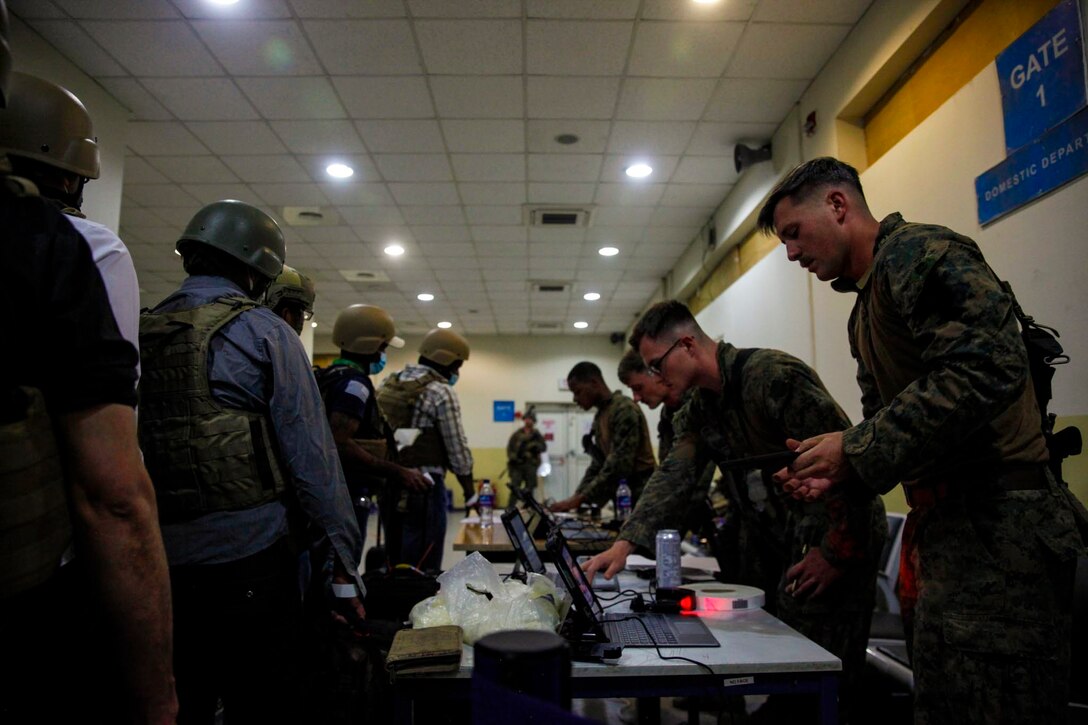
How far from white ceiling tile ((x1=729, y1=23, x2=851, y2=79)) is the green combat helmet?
2.82 metres

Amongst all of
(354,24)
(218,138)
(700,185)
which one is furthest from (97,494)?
(700,185)

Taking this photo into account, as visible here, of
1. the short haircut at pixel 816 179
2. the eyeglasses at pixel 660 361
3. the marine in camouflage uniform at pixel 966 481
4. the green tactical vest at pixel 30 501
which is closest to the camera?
the green tactical vest at pixel 30 501

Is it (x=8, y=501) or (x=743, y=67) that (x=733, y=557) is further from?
(x=743, y=67)

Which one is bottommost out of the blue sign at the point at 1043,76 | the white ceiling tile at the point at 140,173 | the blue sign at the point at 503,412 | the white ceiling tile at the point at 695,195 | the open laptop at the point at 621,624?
the open laptop at the point at 621,624

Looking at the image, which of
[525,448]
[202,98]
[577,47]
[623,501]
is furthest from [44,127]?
[525,448]

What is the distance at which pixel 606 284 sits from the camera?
28.2 feet

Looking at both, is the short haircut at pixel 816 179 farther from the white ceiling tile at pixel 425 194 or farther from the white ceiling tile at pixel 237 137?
the white ceiling tile at pixel 425 194

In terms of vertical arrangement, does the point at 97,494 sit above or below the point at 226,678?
above

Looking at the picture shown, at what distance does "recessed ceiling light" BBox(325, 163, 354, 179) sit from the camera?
4.99 m

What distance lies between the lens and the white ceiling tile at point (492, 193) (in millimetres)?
5402

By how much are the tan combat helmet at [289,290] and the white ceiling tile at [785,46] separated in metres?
2.59

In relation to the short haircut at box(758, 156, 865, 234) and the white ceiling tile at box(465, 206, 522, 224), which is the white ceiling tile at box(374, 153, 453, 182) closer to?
the white ceiling tile at box(465, 206, 522, 224)

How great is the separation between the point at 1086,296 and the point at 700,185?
12.1 feet

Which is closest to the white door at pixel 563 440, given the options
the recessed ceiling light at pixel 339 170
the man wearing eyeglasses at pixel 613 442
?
the recessed ceiling light at pixel 339 170
